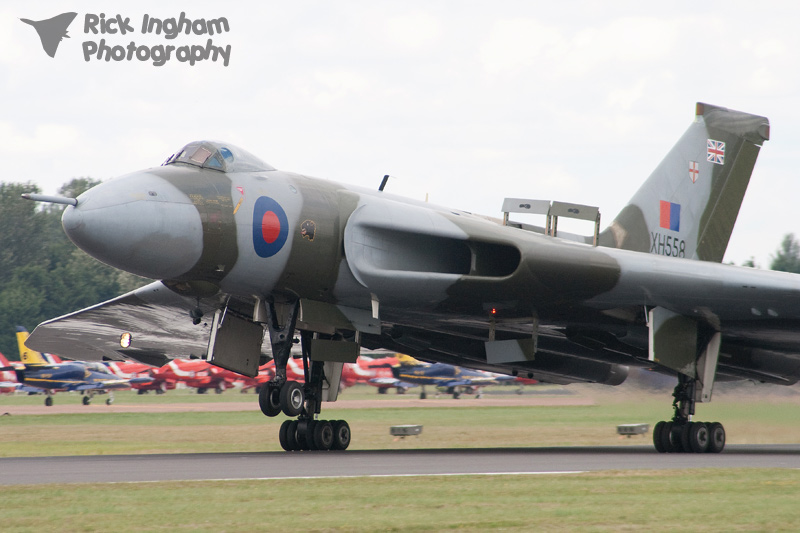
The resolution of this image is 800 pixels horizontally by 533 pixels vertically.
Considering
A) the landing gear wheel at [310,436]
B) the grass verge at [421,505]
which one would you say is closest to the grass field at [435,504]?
the grass verge at [421,505]

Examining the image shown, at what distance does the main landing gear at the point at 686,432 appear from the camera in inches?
578

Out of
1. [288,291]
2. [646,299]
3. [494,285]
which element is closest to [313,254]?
[288,291]

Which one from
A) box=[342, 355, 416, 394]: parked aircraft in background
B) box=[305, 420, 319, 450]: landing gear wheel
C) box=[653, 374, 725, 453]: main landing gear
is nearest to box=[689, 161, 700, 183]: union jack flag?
box=[653, 374, 725, 453]: main landing gear

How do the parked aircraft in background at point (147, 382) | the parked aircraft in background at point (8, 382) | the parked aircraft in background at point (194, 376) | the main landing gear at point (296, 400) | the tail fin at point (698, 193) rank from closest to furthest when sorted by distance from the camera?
the main landing gear at point (296, 400)
the tail fin at point (698, 193)
the parked aircraft in background at point (8, 382)
the parked aircraft in background at point (194, 376)
the parked aircraft in background at point (147, 382)

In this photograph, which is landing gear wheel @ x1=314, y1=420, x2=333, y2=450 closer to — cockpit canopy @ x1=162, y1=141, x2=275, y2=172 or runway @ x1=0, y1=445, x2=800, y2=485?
runway @ x1=0, y1=445, x2=800, y2=485

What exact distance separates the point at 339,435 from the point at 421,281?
2608 millimetres

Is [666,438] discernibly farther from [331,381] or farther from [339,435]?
[331,381]

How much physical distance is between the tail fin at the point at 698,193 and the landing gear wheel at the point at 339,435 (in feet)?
16.8

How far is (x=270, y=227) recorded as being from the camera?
11.5 metres

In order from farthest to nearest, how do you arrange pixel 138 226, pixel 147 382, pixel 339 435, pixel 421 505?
pixel 147 382
pixel 339 435
pixel 138 226
pixel 421 505

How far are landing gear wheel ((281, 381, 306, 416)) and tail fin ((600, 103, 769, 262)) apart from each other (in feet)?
19.0

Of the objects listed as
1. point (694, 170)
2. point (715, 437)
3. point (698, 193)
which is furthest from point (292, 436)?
point (694, 170)

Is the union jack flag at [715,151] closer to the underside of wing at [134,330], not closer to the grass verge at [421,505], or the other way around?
the grass verge at [421,505]

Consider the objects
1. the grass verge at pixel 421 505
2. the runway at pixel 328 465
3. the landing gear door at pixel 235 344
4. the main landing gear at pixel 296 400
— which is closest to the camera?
the grass verge at pixel 421 505
